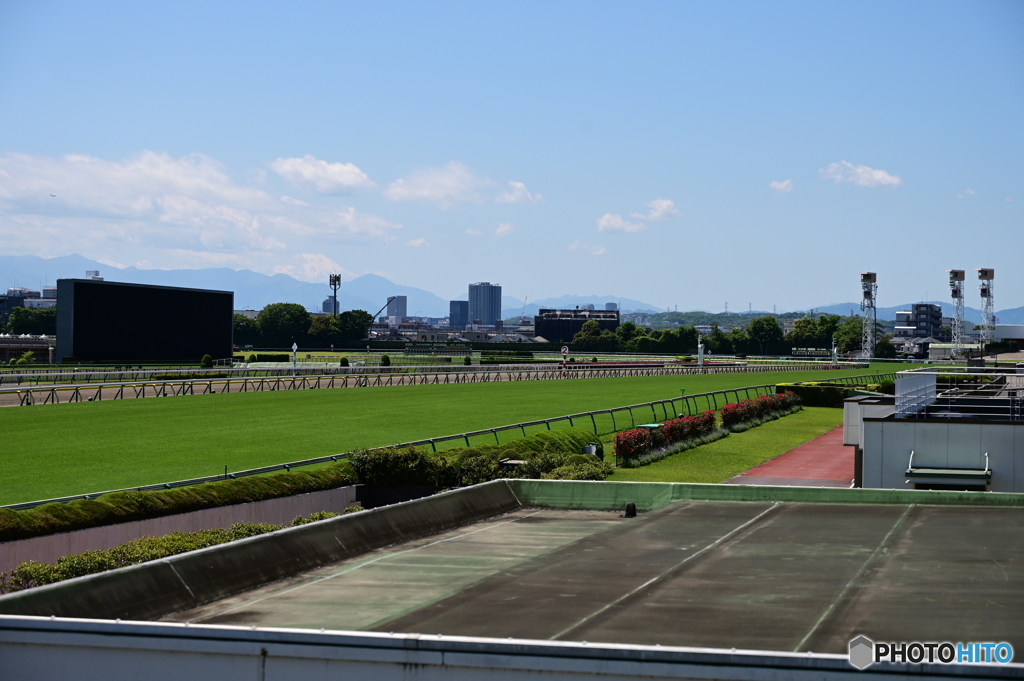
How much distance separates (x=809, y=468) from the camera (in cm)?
2823

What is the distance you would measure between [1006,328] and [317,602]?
80.2m

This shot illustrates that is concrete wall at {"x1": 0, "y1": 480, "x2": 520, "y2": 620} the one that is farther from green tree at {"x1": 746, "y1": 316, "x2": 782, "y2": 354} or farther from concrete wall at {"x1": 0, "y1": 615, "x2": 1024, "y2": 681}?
green tree at {"x1": 746, "y1": 316, "x2": 782, "y2": 354}

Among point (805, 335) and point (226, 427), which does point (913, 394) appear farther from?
point (805, 335)

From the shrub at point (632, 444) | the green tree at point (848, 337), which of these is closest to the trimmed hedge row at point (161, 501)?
the shrub at point (632, 444)

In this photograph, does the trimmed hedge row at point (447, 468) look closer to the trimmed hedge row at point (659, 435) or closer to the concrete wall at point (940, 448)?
the trimmed hedge row at point (659, 435)

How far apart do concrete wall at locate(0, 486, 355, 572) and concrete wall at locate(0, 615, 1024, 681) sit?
8782 millimetres

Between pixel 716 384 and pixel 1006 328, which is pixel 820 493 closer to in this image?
pixel 716 384

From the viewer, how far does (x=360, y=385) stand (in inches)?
2303

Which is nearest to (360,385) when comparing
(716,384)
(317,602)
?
(716,384)

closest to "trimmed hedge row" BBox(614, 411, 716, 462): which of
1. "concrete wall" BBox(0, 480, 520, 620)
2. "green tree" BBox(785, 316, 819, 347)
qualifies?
"concrete wall" BBox(0, 480, 520, 620)

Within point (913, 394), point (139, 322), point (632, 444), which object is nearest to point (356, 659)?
point (913, 394)

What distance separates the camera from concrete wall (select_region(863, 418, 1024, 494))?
1672 centimetres

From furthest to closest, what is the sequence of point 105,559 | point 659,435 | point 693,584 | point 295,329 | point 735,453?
1. point 295,329
2. point 735,453
3. point 659,435
4. point 105,559
5. point 693,584

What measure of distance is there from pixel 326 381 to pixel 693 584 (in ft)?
177
